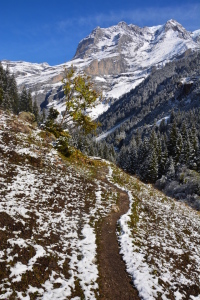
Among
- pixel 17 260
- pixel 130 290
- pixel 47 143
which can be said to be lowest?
pixel 130 290

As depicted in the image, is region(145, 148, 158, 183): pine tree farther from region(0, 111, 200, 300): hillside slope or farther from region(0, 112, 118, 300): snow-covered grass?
region(0, 111, 200, 300): hillside slope

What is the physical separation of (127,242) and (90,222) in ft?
9.30

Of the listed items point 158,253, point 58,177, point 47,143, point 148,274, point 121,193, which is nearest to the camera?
point 148,274

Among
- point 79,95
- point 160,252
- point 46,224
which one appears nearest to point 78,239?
point 46,224

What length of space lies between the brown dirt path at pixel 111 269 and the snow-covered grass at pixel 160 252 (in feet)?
1.16

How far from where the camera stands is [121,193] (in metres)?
23.1

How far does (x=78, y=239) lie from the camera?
1241cm

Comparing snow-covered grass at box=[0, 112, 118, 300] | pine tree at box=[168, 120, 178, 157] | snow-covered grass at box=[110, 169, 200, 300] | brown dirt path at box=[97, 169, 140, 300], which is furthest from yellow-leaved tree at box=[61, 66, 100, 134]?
pine tree at box=[168, 120, 178, 157]

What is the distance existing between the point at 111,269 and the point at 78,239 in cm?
259

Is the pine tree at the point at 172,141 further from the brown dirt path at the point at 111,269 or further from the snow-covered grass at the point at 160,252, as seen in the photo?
the brown dirt path at the point at 111,269

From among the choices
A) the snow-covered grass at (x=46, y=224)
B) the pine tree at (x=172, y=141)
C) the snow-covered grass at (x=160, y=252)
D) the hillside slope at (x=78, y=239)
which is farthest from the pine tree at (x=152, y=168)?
the snow-covered grass at (x=160, y=252)

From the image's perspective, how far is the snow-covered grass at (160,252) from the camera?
32.9ft

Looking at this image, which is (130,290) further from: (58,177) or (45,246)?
(58,177)

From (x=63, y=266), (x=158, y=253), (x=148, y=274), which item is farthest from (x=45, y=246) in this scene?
(x=158, y=253)
